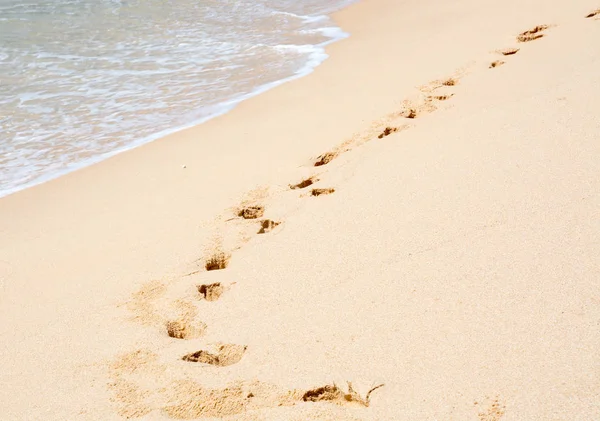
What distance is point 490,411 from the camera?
157cm

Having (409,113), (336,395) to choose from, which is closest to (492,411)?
(336,395)

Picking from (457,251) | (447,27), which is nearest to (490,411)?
(457,251)

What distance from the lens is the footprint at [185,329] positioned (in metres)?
2.18

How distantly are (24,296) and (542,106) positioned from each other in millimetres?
2552

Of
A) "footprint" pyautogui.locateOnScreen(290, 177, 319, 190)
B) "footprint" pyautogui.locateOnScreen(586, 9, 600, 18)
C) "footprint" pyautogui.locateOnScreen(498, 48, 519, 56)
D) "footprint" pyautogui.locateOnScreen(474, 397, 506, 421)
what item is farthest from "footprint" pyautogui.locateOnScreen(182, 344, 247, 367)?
"footprint" pyautogui.locateOnScreen(586, 9, 600, 18)

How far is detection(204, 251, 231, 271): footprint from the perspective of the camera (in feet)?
8.67

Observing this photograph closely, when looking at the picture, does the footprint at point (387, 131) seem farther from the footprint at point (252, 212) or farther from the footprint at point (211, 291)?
the footprint at point (211, 291)

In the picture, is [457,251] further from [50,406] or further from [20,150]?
[20,150]

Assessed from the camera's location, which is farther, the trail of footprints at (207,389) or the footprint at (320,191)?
the footprint at (320,191)

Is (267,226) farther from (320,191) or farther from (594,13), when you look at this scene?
(594,13)

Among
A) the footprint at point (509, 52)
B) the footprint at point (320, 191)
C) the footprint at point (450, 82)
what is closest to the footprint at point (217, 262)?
the footprint at point (320, 191)

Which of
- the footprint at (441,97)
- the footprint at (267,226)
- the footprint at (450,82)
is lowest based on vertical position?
the footprint at (267,226)

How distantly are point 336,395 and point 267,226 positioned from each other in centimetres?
123

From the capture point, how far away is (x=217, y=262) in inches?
104
